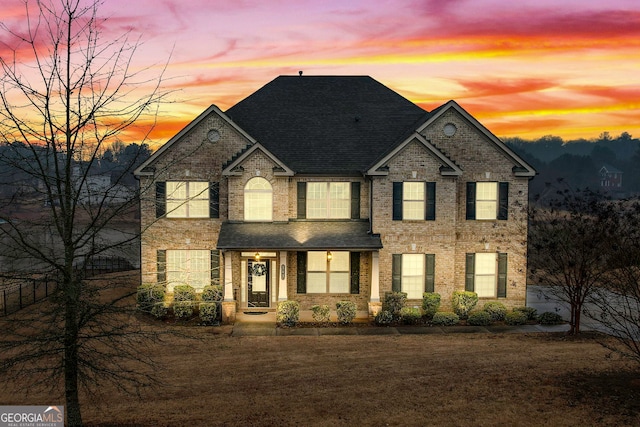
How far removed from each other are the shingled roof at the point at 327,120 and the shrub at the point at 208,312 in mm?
6843

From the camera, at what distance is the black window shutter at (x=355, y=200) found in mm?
23594

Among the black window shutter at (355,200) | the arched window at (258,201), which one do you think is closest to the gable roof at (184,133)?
the arched window at (258,201)

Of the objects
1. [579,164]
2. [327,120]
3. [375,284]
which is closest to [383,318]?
[375,284]

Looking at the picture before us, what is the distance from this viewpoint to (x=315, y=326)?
68.7 ft

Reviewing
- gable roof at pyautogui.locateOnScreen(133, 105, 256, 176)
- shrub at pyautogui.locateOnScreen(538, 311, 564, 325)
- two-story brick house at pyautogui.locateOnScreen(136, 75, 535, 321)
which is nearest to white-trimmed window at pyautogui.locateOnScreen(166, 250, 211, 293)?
two-story brick house at pyautogui.locateOnScreen(136, 75, 535, 321)

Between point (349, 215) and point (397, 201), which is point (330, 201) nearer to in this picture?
point (349, 215)

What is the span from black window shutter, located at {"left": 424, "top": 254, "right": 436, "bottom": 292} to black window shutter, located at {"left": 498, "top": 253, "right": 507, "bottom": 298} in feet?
10.0

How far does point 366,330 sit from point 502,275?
7.14 metres

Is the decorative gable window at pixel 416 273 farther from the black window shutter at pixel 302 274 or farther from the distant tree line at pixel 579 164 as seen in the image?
the distant tree line at pixel 579 164

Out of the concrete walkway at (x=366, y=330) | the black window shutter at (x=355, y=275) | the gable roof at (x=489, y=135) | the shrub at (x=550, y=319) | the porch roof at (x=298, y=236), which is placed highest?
the gable roof at (x=489, y=135)

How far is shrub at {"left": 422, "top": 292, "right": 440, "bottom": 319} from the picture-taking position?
72.8 feet

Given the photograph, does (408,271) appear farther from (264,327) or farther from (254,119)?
(254,119)

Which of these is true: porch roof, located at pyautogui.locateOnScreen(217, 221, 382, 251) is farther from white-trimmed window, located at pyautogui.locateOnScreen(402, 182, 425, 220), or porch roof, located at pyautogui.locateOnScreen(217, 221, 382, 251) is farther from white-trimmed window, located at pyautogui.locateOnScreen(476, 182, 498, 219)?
white-trimmed window, located at pyautogui.locateOnScreen(476, 182, 498, 219)

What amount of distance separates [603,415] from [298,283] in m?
13.8
